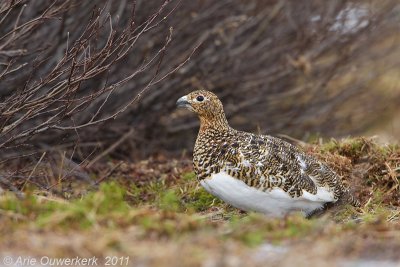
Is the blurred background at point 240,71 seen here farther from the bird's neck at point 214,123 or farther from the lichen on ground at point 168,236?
the lichen on ground at point 168,236

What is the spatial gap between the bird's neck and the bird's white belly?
1.78 feet

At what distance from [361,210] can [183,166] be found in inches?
80.1

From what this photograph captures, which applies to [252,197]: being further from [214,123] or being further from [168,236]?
[168,236]

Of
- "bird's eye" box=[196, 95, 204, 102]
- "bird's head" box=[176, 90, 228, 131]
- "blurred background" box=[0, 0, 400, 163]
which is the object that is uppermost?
"bird's eye" box=[196, 95, 204, 102]

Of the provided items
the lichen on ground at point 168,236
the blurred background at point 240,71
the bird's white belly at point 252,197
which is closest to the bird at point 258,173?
the bird's white belly at point 252,197

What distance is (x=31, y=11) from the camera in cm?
692

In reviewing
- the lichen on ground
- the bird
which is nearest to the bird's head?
the bird

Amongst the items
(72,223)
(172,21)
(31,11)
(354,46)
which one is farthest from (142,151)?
(72,223)

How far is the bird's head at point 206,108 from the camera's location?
5.86 meters

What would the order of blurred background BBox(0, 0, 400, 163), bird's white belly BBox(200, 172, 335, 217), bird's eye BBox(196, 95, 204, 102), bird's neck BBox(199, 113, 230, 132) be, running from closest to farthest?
bird's white belly BBox(200, 172, 335, 217), bird's neck BBox(199, 113, 230, 132), bird's eye BBox(196, 95, 204, 102), blurred background BBox(0, 0, 400, 163)

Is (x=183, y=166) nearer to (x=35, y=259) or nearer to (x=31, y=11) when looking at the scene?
(x=31, y=11)

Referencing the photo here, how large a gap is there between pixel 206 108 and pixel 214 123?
0.47ft

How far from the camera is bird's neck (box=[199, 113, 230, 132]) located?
5785 mm

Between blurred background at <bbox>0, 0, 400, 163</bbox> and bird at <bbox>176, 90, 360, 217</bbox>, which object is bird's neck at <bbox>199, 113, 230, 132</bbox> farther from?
blurred background at <bbox>0, 0, 400, 163</bbox>
